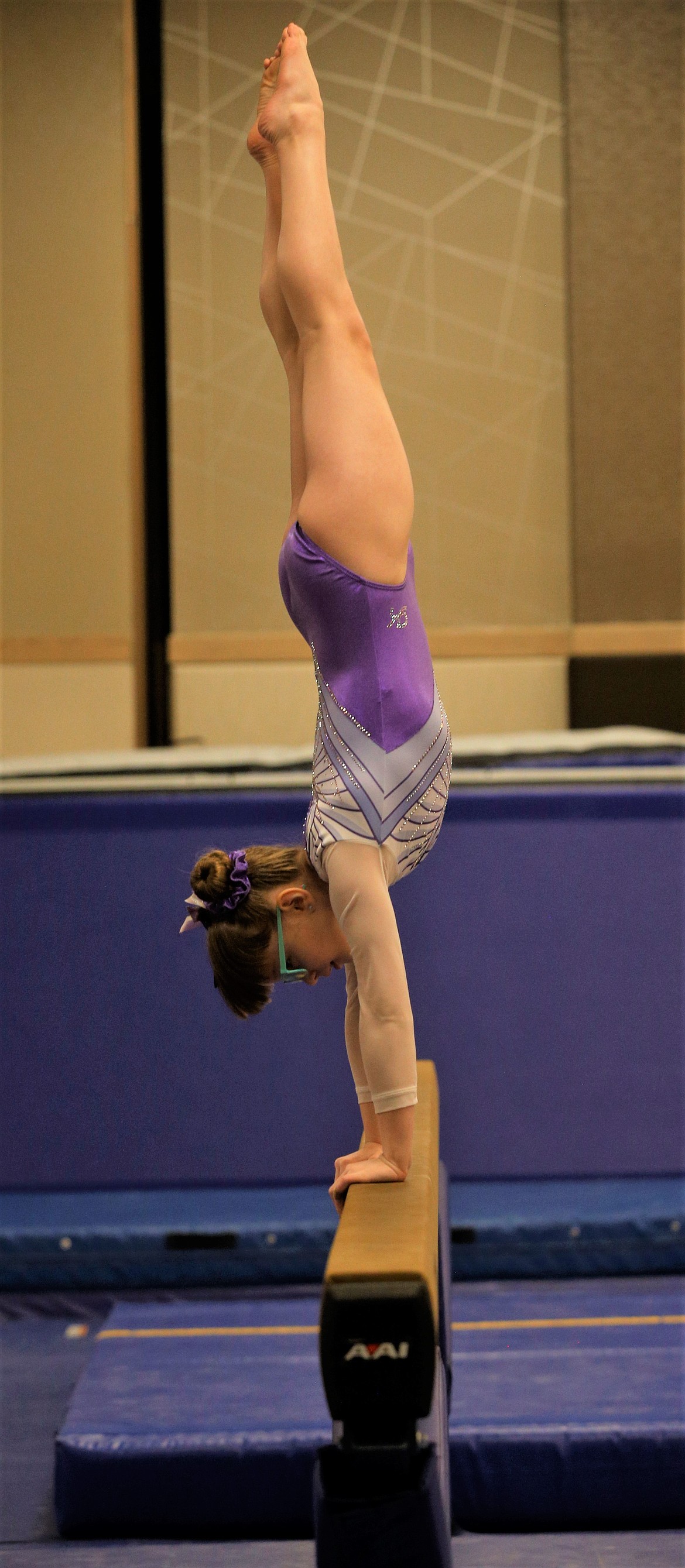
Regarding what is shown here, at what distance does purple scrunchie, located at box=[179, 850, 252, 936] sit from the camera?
1748 mm

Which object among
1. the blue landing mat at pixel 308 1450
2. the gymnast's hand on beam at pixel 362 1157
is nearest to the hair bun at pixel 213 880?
the gymnast's hand on beam at pixel 362 1157

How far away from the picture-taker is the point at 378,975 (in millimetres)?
1643

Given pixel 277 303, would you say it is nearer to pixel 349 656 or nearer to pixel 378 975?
pixel 349 656

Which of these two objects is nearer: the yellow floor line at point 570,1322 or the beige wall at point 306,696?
the yellow floor line at point 570,1322

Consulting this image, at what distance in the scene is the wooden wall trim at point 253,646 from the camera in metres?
5.15

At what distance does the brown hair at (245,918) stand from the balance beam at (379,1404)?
0.36m

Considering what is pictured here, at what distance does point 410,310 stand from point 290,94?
354cm

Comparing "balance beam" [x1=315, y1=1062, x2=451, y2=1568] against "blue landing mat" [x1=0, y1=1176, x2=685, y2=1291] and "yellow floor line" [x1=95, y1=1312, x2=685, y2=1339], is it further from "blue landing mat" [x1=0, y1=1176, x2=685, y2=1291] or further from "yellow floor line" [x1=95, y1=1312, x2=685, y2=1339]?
"blue landing mat" [x1=0, y1=1176, x2=685, y2=1291]

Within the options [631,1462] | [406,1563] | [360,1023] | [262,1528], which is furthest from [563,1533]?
[360,1023]

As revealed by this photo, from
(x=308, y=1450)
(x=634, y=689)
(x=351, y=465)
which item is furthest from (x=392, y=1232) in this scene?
(x=634, y=689)

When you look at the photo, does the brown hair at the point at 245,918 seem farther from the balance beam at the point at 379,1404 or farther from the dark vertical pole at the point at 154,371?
the dark vertical pole at the point at 154,371

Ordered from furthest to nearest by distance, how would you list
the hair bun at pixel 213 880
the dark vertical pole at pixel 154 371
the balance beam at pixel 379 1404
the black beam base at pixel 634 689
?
the dark vertical pole at pixel 154 371 → the black beam base at pixel 634 689 → the hair bun at pixel 213 880 → the balance beam at pixel 379 1404

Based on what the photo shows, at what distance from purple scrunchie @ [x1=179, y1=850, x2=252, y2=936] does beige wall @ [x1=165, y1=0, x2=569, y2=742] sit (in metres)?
3.40

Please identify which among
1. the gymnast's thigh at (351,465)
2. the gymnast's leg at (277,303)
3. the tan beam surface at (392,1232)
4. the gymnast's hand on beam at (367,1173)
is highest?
the gymnast's leg at (277,303)
